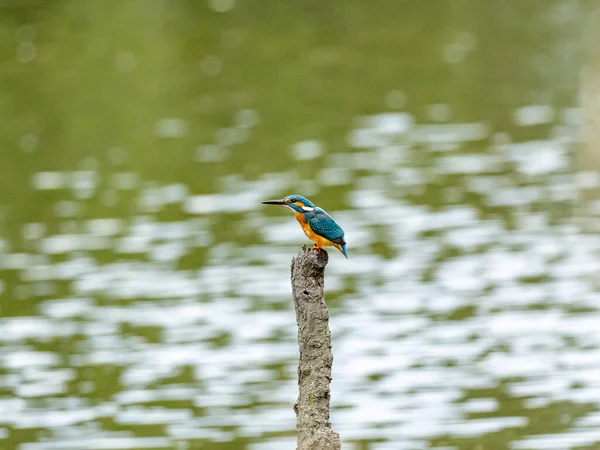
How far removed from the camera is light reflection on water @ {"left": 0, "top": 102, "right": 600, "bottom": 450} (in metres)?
13.4

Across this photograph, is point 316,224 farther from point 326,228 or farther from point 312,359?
point 312,359

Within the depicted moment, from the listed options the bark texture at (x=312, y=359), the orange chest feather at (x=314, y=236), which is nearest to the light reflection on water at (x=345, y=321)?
the orange chest feather at (x=314, y=236)

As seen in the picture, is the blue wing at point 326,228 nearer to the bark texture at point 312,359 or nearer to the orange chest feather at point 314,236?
the orange chest feather at point 314,236

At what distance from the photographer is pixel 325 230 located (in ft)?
22.7

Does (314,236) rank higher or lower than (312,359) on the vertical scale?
higher

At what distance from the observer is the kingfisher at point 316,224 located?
6922 mm

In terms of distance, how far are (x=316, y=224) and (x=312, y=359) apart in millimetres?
861

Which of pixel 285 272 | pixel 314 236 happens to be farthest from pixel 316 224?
pixel 285 272

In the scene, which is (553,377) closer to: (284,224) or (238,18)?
(284,224)

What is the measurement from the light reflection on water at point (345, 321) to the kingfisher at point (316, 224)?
232 inches

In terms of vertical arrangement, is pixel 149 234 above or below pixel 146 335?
above

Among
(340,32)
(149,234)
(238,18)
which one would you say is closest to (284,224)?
(149,234)

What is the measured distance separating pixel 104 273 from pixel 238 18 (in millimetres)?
13812

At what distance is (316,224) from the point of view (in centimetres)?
697
